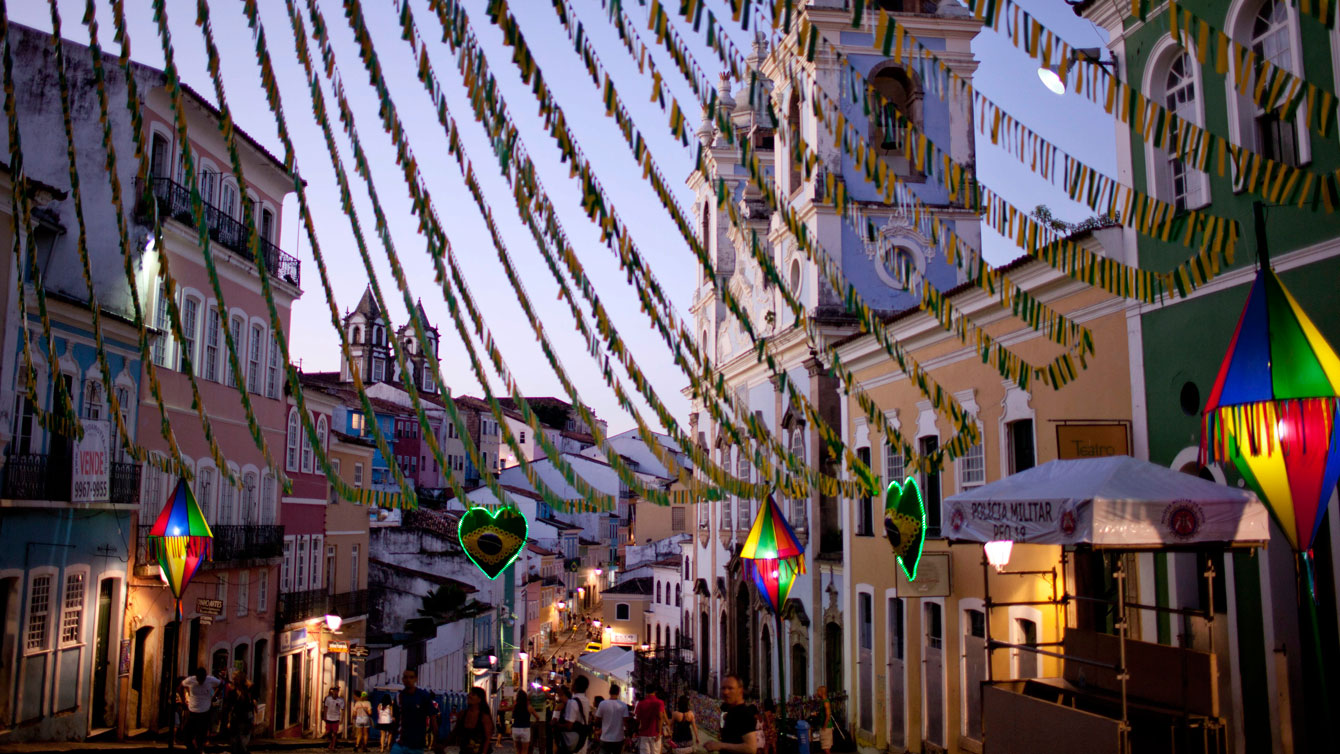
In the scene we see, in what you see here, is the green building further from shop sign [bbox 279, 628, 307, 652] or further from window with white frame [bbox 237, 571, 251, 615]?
shop sign [bbox 279, 628, 307, 652]

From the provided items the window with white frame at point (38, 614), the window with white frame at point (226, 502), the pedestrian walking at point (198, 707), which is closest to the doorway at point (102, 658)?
the window with white frame at point (38, 614)

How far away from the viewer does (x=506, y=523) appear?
50.2 feet

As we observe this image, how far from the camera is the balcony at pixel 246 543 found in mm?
22172

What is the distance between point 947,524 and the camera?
10859 millimetres

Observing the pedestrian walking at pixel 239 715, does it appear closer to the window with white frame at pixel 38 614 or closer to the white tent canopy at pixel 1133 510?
the window with white frame at pixel 38 614

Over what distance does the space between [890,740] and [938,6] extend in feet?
51.3

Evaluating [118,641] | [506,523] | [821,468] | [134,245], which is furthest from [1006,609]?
[134,245]

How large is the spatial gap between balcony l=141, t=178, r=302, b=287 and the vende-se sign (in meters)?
3.75

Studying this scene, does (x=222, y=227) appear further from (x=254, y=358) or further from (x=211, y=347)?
(x=254, y=358)

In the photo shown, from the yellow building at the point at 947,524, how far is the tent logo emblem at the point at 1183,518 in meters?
2.29

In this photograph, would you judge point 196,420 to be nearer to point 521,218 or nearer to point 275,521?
point 275,521

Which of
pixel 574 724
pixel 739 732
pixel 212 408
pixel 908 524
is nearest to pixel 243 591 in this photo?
pixel 212 408

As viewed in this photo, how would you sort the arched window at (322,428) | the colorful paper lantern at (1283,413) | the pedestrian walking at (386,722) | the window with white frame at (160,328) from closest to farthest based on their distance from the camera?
the colorful paper lantern at (1283,413)
the pedestrian walking at (386,722)
the window with white frame at (160,328)
the arched window at (322,428)

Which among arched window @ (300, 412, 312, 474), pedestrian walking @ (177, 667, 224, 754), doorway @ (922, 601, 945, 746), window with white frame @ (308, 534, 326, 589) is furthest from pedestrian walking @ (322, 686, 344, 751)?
doorway @ (922, 601, 945, 746)
